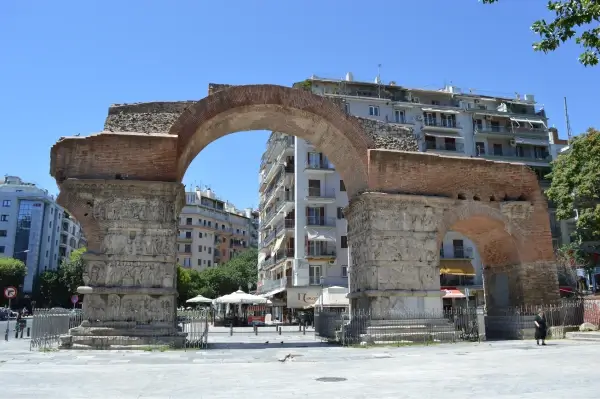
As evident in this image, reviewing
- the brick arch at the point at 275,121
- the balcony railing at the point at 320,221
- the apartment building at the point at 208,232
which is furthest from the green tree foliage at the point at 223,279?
the brick arch at the point at 275,121

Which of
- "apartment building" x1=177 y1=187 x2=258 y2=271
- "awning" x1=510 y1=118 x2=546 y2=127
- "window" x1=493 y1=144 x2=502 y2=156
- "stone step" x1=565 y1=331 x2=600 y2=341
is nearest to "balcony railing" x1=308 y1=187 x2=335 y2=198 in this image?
→ "window" x1=493 y1=144 x2=502 y2=156

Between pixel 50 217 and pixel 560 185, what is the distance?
59255mm

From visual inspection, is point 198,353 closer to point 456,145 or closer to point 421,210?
point 421,210

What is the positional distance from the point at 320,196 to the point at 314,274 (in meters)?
5.86

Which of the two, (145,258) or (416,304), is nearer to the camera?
(145,258)

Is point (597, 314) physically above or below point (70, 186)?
below

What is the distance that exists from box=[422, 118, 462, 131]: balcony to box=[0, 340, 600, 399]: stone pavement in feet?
102

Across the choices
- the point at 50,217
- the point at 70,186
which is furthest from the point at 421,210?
the point at 50,217

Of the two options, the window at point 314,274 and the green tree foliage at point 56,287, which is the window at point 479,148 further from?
the green tree foliage at point 56,287

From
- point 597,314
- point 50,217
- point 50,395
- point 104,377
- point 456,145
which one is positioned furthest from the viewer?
point 50,217

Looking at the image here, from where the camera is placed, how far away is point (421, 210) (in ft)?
58.2

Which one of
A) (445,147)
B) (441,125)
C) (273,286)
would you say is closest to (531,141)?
(445,147)

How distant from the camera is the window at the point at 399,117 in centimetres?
4320

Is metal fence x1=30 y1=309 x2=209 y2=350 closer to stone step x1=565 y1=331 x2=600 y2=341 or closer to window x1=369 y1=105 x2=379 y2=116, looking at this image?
stone step x1=565 y1=331 x2=600 y2=341
